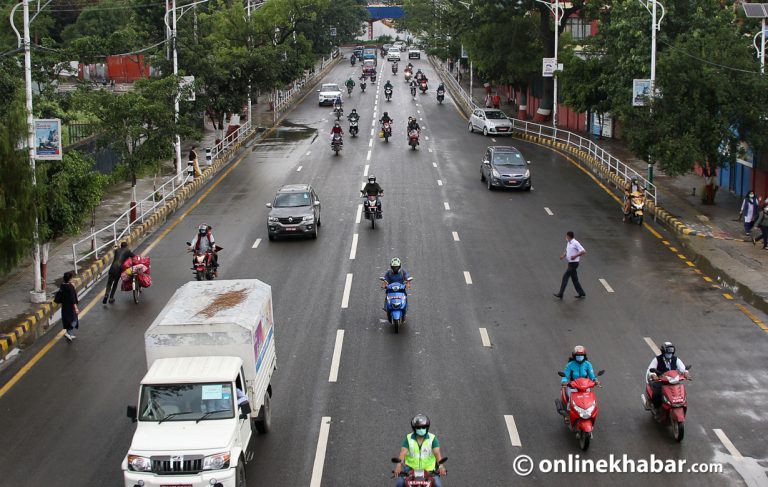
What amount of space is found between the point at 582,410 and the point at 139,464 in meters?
6.30

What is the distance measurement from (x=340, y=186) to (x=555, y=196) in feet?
28.1

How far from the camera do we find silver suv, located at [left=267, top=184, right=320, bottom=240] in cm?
2959

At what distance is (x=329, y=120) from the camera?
6406 cm

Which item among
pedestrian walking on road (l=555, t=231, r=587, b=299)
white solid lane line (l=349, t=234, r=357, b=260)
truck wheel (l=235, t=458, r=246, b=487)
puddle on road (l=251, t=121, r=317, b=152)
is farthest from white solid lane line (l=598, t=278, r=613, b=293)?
puddle on road (l=251, t=121, r=317, b=152)

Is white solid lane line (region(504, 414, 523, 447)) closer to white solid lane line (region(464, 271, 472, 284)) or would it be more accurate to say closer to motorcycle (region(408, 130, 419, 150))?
white solid lane line (region(464, 271, 472, 284))

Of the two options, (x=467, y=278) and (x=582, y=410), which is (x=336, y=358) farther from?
(x=467, y=278)

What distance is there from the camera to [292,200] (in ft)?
100

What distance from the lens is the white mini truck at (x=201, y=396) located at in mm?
11953

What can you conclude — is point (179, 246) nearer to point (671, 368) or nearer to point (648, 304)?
point (648, 304)

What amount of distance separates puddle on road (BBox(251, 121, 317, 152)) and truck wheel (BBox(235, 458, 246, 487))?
129 ft

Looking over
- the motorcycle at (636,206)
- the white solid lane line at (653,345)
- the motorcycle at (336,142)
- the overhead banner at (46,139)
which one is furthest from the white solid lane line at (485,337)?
the motorcycle at (336,142)

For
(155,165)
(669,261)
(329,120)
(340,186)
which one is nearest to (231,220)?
(155,165)

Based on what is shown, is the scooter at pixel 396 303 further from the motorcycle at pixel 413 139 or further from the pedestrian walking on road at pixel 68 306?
the motorcycle at pixel 413 139

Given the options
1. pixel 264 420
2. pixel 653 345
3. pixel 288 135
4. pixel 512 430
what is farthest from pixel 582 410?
pixel 288 135
